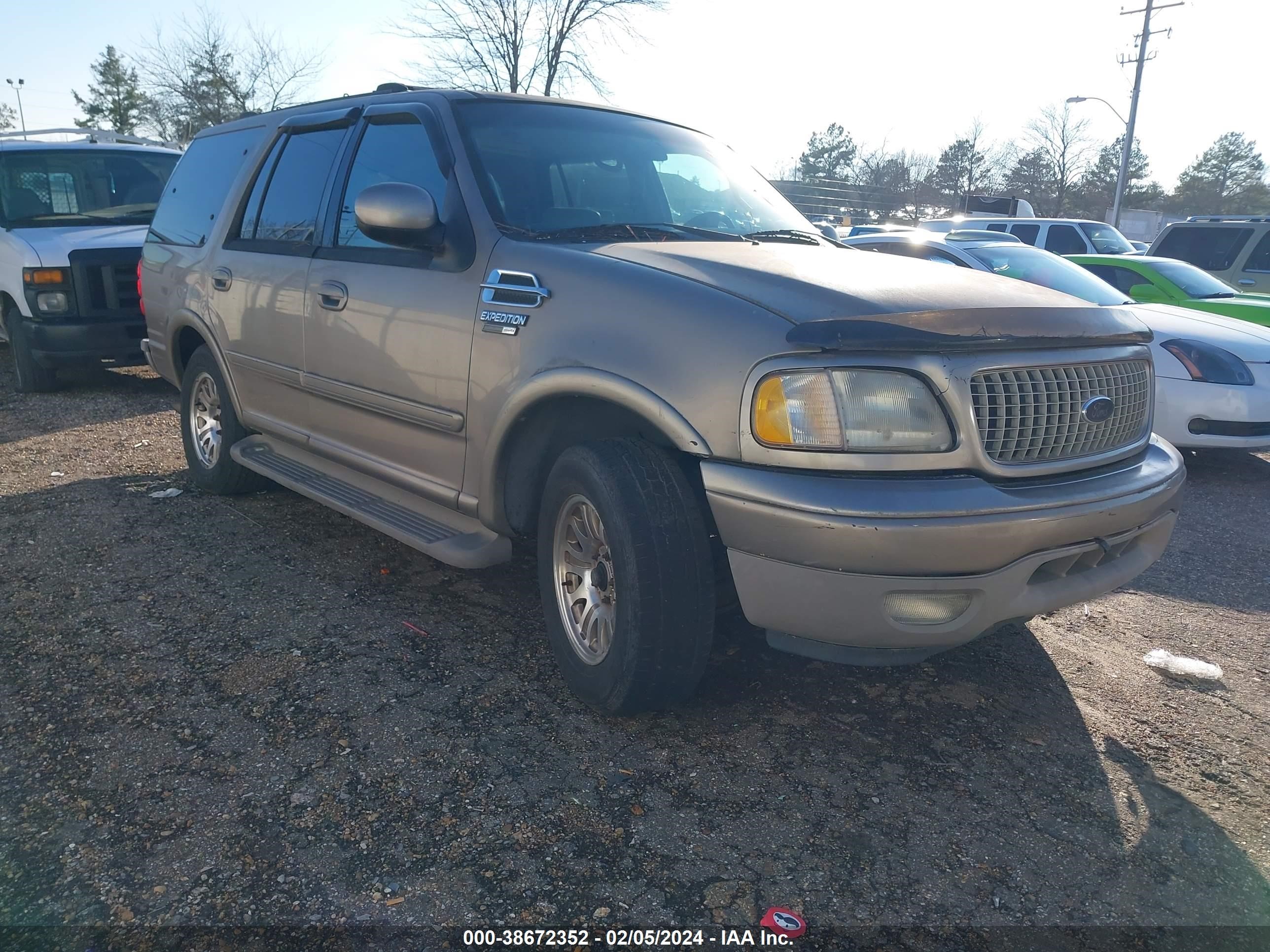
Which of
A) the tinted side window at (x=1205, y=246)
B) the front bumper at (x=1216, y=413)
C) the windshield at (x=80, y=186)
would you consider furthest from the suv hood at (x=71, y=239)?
the tinted side window at (x=1205, y=246)

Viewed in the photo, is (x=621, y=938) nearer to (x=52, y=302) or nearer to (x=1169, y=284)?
(x=52, y=302)

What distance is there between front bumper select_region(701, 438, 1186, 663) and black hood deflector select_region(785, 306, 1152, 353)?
33 centimetres

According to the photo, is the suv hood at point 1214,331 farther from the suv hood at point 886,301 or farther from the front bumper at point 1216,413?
the suv hood at point 886,301

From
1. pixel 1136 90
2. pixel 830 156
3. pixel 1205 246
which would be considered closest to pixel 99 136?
pixel 1205 246

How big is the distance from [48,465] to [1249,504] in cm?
739

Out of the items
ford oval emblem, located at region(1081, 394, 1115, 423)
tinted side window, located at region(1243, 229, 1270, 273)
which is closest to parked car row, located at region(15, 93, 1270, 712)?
ford oval emblem, located at region(1081, 394, 1115, 423)

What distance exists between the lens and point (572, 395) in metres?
2.81

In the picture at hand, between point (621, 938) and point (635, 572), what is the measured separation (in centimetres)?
Result: 90

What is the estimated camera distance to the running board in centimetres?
319

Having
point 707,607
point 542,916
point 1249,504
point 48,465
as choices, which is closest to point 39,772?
point 542,916

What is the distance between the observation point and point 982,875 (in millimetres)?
2223

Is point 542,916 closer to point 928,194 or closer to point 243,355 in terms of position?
point 243,355

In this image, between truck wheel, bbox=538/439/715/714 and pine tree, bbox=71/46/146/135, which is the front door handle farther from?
pine tree, bbox=71/46/146/135

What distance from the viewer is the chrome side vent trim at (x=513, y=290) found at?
290 cm
